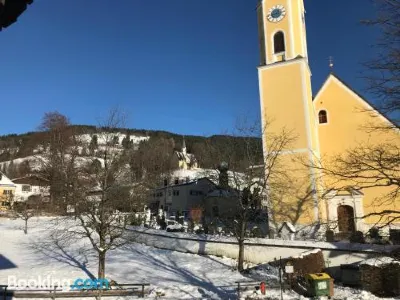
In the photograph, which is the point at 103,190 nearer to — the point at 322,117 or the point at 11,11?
the point at 11,11

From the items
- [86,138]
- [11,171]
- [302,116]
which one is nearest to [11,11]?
[86,138]

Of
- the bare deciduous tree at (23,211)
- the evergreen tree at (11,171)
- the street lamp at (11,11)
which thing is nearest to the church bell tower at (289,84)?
the bare deciduous tree at (23,211)

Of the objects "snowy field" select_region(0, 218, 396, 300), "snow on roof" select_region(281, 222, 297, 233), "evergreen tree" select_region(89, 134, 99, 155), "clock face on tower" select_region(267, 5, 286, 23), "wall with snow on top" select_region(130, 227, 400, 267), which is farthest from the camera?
"clock face on tower" select_region(267, 5, 286, 23)

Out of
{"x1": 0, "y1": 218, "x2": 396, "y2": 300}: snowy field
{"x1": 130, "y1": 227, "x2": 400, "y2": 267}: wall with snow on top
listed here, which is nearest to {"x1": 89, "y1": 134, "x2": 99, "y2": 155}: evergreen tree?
{"x1": 0, "y1": 218, "x2": 396, "y2": 300}: snowy field

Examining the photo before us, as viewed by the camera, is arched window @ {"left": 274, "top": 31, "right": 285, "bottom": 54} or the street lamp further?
arched window @ {"left": 274, "top": 31, "right": 285, "bottom": 54}

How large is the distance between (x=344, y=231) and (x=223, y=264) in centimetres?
957

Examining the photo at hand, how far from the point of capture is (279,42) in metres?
29.8

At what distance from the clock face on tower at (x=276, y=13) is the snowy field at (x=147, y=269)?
18778mm

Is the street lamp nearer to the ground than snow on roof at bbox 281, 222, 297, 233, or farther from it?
farther from it

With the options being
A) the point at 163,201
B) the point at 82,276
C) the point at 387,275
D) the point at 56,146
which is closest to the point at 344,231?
the point at 387,275

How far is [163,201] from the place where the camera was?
61.9 meters

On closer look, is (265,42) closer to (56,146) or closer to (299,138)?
(299,138)

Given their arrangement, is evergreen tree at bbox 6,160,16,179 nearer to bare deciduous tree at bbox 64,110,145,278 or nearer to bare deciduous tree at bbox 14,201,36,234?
bare deciduous tree at bbox 14,201,36,234

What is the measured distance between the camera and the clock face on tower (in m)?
29.7
